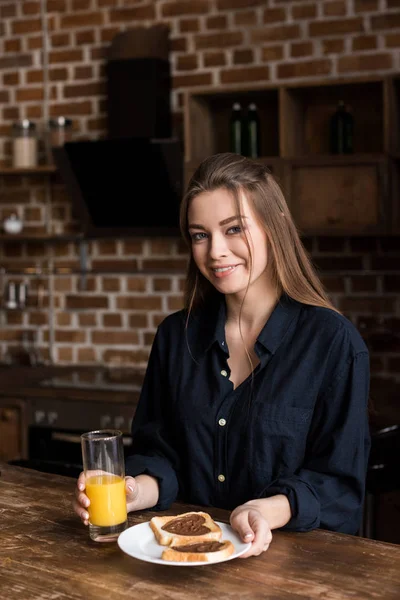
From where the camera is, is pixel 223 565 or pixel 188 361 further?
pixel 188 361

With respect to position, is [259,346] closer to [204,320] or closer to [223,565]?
[204,320]

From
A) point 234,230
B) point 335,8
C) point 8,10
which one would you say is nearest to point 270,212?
point 234,230

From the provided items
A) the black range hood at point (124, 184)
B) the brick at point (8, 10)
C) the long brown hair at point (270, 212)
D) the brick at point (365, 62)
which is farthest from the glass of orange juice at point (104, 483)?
the brick at point (8, 10)

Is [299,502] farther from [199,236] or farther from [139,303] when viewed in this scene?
[139,303]

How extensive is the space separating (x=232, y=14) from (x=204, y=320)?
2122 millimetres

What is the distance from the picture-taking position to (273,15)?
3.59 metres

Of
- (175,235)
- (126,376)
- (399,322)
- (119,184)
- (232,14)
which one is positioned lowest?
(126,376)

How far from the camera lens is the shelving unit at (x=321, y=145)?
319 cm

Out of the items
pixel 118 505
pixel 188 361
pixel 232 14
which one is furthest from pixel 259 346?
pixel 232 14

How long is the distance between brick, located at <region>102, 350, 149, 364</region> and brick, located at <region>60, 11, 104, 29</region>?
4.91 ft

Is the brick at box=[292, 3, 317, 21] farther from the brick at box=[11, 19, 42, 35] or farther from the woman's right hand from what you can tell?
the woman's right hand

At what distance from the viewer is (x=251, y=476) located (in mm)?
1737

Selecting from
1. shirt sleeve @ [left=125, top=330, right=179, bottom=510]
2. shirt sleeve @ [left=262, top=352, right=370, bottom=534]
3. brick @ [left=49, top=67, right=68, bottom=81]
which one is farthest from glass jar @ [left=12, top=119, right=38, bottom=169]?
shirt sleeve @ [left=262, top=352, right=370, bottom=534]

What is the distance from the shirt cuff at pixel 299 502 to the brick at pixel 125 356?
7.64 ft
